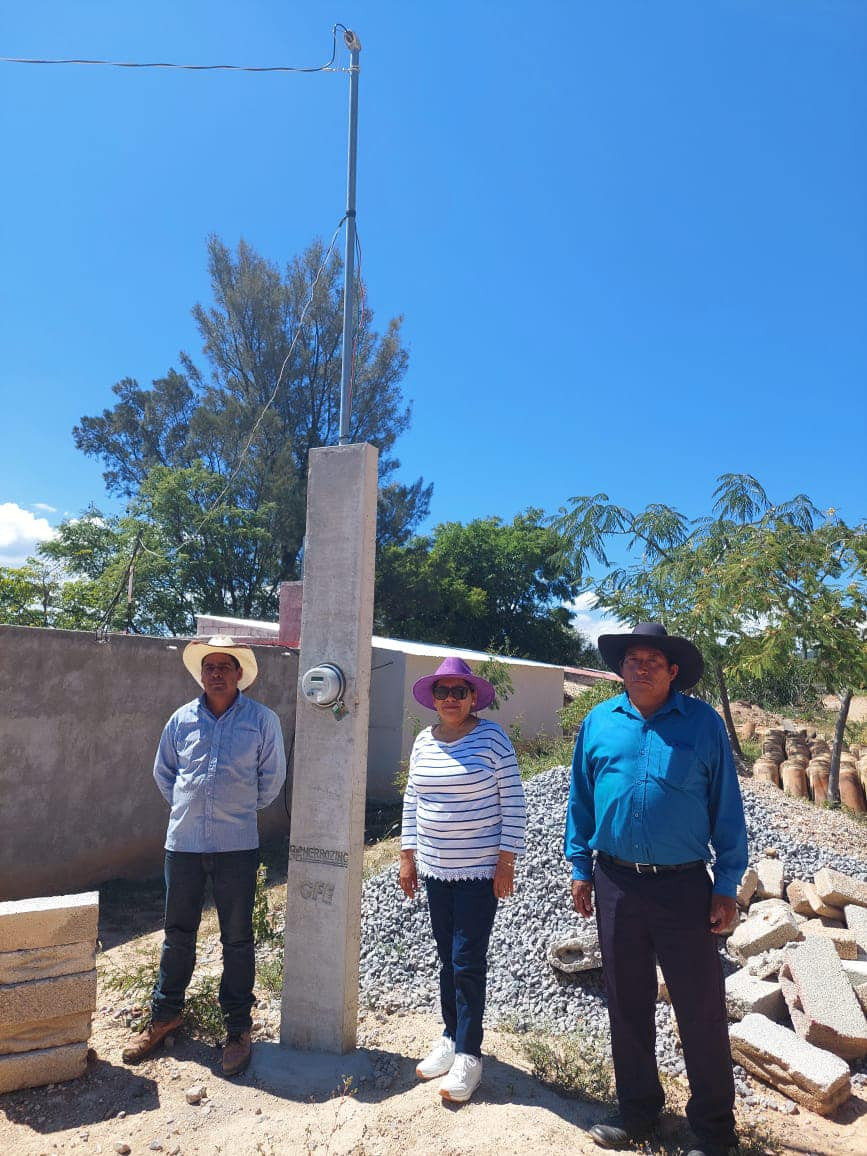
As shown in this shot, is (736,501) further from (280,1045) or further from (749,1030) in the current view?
(280,1045)

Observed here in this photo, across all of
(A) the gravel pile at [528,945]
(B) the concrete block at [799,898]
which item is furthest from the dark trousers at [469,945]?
(B) the concrete block at [799,898]

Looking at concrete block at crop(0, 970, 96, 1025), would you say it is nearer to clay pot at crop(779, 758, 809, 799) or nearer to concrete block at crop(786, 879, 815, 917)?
concrete block at crop(786, 879, 815, 917)

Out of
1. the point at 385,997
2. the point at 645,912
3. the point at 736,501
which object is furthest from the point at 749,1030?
the point at 736,501

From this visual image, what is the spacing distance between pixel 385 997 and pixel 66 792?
3883 mm

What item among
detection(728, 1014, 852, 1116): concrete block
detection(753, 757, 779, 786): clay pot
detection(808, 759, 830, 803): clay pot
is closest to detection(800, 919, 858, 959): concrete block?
detection(728, 1014, 852, 1116): concrete block

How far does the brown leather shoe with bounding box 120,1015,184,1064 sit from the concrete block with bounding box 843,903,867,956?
420 centimetres

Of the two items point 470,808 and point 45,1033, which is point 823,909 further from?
point 45,1033

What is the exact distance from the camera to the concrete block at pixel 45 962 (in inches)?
143

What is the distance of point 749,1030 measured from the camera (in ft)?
13.5

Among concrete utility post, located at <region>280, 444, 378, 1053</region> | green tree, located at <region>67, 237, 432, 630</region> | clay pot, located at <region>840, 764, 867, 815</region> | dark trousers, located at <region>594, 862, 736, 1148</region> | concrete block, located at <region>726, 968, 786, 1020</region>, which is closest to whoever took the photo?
dark trousers, located at <region>594, 862, 736, 1148</region>

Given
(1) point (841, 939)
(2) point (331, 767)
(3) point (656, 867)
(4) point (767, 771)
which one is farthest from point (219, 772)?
(4) point (767, 771)

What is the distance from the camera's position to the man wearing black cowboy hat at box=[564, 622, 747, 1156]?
305 centimetres

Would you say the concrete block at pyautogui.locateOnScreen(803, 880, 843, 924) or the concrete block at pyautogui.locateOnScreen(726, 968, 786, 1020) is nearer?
the concrete block at pyautogui.locateOnScreen(726, 968, 786, 1020)

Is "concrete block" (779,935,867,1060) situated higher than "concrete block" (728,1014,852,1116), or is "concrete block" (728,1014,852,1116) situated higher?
"concrete block" (779,935,867,1060)
